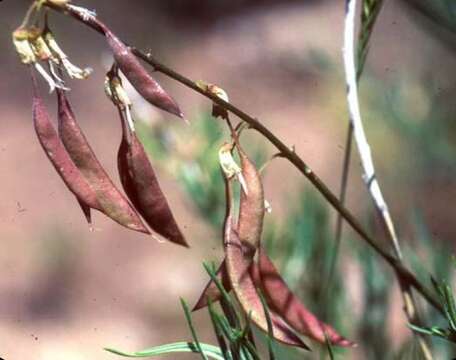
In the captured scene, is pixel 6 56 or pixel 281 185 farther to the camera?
pixel 281 185

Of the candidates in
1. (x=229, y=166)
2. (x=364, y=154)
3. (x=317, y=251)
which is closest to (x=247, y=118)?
(x=229, y=166)

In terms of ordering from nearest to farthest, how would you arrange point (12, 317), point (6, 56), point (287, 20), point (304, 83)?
point (12, 317) < point (6, 56) < point (304, 83) < point (287, 20)

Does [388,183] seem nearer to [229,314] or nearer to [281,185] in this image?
[281,185]

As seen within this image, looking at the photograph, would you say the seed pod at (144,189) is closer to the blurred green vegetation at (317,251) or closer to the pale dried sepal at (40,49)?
the pale dried sepal at (40,49)

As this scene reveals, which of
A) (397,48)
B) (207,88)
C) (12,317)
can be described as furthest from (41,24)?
(397,48)

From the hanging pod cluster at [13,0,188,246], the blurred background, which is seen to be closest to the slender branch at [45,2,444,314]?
the hanging pod cluster at [13,0,188,246]

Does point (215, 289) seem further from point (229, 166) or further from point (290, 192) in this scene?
point (290, 192)
